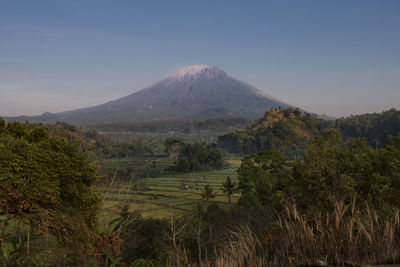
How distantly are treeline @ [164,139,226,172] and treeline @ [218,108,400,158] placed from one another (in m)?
14.9

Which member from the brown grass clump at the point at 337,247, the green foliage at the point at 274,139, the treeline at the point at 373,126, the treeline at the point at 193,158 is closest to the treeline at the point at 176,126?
the green foliage at the point at 274,139

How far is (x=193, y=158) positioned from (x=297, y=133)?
4054cm

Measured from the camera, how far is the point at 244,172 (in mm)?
35531

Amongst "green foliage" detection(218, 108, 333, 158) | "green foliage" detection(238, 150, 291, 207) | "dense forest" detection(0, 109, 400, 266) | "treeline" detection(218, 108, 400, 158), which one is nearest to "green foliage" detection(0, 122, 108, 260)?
"dense forest" detection(0, 109, 400, 266)

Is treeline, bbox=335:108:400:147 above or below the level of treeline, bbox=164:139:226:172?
above

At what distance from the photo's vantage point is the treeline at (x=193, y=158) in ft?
225

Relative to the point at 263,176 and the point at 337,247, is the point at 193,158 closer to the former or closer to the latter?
the point at 263,176

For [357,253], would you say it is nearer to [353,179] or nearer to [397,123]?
[353,179]

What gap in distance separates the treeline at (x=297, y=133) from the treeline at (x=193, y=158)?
49.0 ft

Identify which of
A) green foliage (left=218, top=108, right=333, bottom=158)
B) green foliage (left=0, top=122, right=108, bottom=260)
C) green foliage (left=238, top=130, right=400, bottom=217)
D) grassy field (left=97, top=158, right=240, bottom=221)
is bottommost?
grassy field (left=97, top=158, right=240, bottom=221)

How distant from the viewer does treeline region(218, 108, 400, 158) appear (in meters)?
89.1

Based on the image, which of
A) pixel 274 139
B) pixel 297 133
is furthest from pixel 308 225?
pixel 297 133

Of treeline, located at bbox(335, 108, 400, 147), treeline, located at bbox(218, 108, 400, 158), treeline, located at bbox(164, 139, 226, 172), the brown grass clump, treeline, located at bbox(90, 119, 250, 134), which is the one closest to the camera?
the brown grass clump

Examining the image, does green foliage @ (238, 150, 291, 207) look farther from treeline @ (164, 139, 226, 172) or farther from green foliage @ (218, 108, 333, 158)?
green foliage @ (218, 108, 333, 158)
